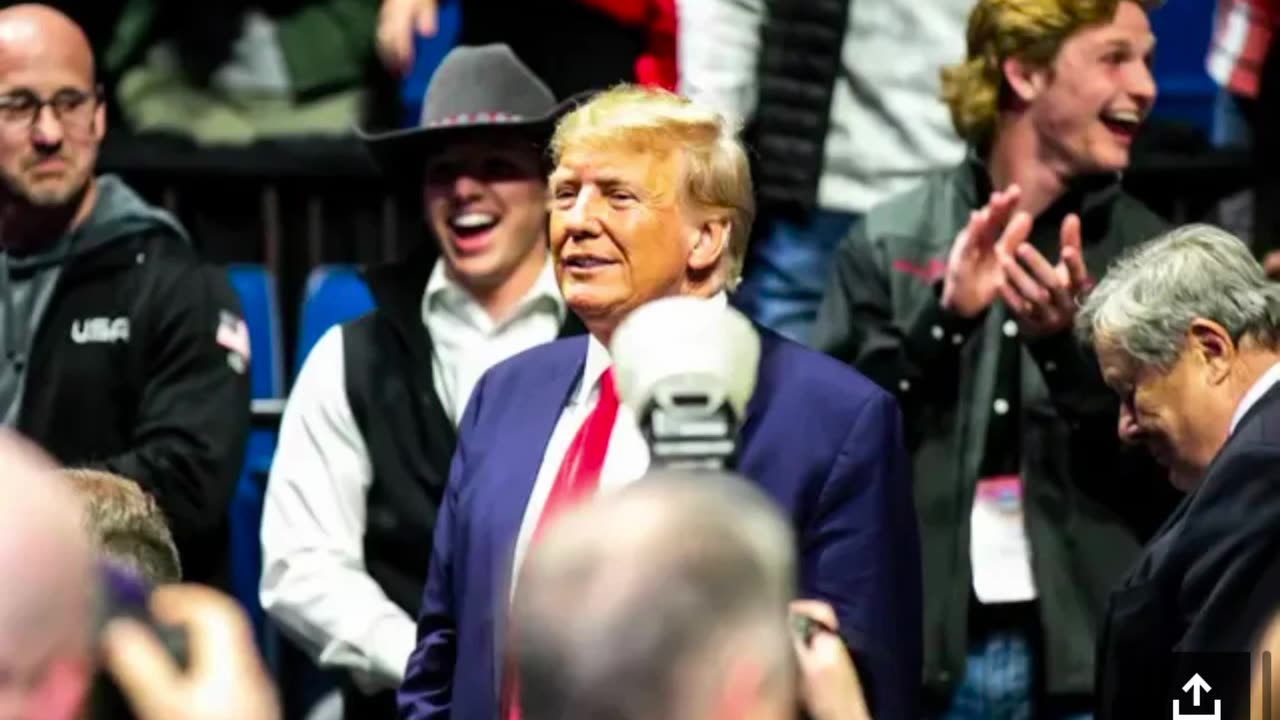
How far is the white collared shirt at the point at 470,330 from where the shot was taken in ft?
18.4

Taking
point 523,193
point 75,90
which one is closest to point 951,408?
point 523,193

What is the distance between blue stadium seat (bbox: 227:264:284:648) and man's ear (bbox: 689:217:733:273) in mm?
1768

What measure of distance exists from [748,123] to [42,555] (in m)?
3.81

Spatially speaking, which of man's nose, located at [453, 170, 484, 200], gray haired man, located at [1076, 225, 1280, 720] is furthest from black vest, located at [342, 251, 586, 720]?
gray haired man, located at [1076, 225, 1280, 720]

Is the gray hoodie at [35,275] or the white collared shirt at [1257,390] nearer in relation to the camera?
the white collared shirt at [1257,390]

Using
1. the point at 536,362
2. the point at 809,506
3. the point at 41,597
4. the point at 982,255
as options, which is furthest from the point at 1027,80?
the point at 41,597

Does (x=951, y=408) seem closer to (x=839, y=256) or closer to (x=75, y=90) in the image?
(x=839, y=256)

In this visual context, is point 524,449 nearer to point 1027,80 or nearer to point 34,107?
point 1027,80

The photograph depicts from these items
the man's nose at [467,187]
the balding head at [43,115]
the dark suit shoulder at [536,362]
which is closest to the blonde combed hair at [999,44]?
the man's nose at [467,187]

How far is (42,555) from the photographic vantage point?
237 centimetres

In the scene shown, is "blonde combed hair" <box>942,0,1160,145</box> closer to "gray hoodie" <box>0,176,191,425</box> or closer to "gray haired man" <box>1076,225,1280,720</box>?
"gray haired man" <box>1076,225,1280,720</box>

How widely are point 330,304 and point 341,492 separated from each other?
0.98m

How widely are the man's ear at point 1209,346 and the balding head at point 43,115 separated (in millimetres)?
2243

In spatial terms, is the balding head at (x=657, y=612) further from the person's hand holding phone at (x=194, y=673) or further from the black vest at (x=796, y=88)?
the black vest at (x=796, y=88)
